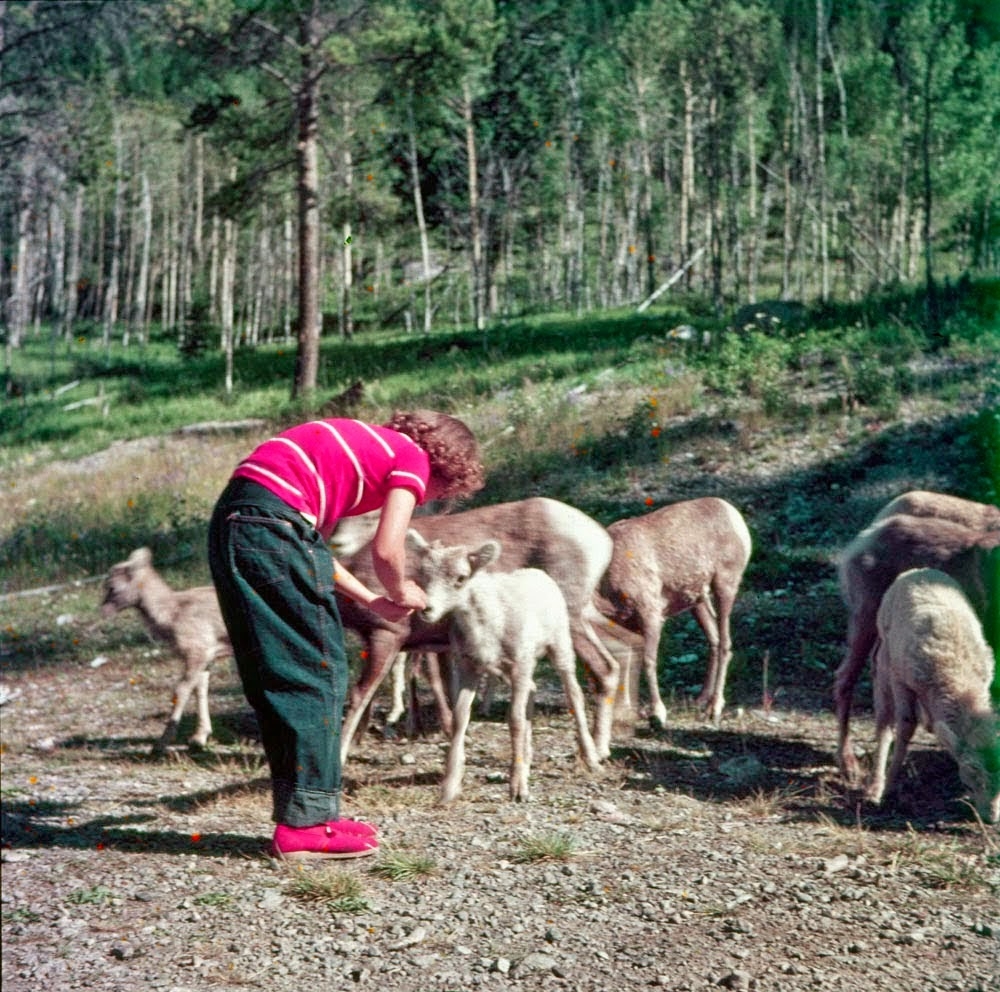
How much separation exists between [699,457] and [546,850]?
846 cm

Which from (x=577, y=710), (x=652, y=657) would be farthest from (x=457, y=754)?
(x=652, y=657)

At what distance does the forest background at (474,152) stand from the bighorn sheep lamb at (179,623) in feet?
39.0

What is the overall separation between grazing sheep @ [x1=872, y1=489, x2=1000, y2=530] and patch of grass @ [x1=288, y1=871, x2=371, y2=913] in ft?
14.7

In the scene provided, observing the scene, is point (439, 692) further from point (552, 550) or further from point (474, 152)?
point (474, 152)

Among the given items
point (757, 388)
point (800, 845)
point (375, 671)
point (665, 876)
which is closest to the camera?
point (665, 876)

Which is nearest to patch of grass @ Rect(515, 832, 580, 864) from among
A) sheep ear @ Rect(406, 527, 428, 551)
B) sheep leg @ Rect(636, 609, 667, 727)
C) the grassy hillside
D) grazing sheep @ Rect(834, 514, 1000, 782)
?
sheep ear @ Rect(406, 527, 428, 551)

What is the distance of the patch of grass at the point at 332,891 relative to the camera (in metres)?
4.55

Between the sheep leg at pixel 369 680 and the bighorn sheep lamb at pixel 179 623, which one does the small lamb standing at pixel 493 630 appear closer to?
the sheep leg at pixel 369 680

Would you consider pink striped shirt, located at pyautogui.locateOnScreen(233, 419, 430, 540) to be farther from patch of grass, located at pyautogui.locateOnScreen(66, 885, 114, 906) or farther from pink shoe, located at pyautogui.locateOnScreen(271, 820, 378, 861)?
patch of grass, located at pyautogui.locateOnScreen(66, 885, 114, 906)

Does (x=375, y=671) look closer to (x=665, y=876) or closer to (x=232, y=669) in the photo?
(x=665, y=876)

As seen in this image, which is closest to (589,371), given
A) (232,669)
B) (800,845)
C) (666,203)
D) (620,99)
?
(232,669)

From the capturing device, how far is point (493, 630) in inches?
249

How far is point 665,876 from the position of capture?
192 inches

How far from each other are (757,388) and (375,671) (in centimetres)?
878
